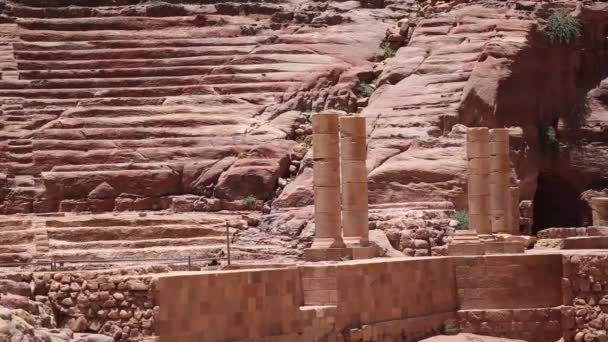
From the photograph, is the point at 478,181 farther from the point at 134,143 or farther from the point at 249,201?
the point at 134,143

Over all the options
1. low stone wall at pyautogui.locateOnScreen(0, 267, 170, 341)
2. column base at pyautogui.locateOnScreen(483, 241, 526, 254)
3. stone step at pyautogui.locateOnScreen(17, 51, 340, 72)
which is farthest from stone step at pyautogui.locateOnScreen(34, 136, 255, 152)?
low stone wall at pyautogui.locateOnScreen(0, 267, 170, 341)

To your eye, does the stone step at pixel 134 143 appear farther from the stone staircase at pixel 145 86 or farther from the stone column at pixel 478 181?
the stone column at pixel 478 181

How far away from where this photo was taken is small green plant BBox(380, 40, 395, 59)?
50.6 meters

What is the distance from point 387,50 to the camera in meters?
50.8

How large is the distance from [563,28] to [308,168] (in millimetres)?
8675

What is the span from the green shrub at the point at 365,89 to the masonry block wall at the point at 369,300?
15.1 m

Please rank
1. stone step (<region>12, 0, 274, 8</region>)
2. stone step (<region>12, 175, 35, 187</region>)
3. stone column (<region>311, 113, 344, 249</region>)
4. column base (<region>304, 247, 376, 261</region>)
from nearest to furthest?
column base (<region>304, 247, 376, 261</region>)
stone column (<region>311, 113, 344, 249</region>)
stone step (<region>12, 175, 35, 187</region>)
stone step (<region>12, 0, 274, 8</region>)

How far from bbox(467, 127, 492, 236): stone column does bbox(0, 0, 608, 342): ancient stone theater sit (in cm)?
6

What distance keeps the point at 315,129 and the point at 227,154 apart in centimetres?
1153

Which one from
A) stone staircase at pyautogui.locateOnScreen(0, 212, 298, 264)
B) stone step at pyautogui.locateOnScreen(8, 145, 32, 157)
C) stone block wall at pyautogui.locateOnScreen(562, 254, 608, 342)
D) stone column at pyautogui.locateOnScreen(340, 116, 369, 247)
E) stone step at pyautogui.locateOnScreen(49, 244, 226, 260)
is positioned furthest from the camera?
stone step at pyautogui.locateOnScreen(8, 145, 32, 157)

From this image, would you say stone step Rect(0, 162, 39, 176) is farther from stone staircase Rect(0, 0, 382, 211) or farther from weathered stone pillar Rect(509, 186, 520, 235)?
weathered stone pillar Rect(509, 186, 520, 235)

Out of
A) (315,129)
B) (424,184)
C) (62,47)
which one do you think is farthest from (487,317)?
(62,47)

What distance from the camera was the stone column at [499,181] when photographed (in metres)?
37.2

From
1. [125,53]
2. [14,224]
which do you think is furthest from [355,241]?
[125,53]
